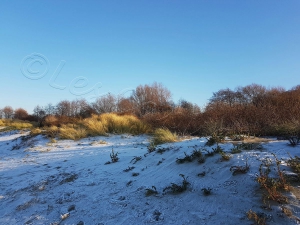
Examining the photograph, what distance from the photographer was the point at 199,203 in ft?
7.41

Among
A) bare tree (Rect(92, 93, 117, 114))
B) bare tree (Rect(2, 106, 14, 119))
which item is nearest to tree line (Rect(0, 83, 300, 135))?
bare tree (Rect(92, 93, 117, 114))

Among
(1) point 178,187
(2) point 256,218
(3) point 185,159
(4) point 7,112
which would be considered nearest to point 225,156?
(3) point 185,159

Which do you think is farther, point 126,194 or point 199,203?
point 126,194

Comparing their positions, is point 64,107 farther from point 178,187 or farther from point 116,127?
point 178,187

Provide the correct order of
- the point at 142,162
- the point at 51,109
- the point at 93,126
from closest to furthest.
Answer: the point at 142,162, the point at 93,126, the point at 51,109

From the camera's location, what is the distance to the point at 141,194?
279 centimetres

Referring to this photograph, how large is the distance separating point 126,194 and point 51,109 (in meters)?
30.3

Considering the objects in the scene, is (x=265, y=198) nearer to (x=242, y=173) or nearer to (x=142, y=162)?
(x=242, y=173)

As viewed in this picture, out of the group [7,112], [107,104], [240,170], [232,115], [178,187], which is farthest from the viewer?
[7,112]

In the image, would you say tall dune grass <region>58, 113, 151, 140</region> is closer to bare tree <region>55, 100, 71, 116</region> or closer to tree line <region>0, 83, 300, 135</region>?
tree line <region>0, 83, 300, 135</region>

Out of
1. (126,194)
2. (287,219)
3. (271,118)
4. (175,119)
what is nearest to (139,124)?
(175,119)

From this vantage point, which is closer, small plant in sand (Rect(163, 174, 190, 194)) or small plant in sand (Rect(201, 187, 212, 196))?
small plant in sand (Rect(201, 187, 212, 196))

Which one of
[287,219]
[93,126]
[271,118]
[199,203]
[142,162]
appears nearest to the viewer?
[287,219]

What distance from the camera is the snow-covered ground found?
208 cm
